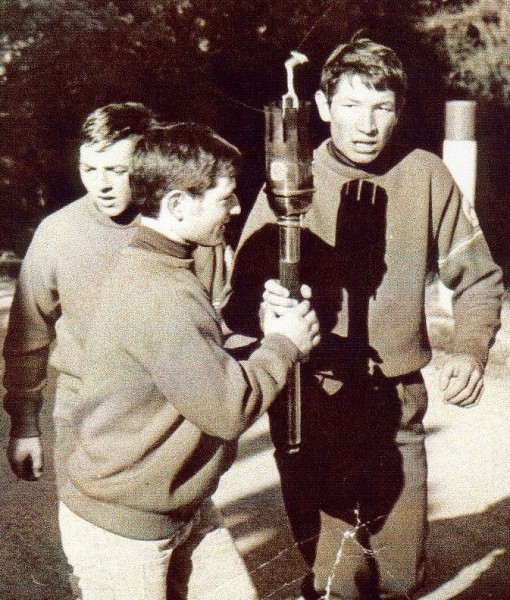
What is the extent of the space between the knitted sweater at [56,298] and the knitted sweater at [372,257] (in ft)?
1.28

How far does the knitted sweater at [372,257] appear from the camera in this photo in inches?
102

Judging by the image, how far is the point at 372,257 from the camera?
8.54 ft

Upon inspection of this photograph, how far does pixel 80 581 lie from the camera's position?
6.66 ft

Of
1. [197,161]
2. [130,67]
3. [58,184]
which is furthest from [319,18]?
[197,161]

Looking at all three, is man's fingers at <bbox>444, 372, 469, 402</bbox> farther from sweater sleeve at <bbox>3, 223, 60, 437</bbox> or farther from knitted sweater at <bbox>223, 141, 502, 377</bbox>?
sweater sleeve at <bbox>3, 223, 60, 437</bbox>

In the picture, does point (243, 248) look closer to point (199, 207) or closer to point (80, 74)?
point (199, 207)

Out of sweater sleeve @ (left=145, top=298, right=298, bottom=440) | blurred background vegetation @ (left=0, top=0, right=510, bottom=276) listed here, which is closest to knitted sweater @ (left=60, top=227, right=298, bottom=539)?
sweater sleeve @ (left=145, top=298, right=298, bottom=440)

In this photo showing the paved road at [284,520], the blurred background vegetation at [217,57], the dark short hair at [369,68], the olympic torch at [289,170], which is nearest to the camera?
the olympic torch at [289,170]

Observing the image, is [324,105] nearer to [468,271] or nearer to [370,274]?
[370,274]

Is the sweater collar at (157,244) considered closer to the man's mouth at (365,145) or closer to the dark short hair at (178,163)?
the dark short hair at (178,163)

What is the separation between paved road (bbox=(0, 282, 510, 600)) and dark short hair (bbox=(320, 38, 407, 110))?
6.02ft

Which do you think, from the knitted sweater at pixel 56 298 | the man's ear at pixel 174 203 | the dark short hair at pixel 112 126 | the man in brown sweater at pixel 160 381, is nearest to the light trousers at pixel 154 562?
the man in brown sweater at pixel 160 381

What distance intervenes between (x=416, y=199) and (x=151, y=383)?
107cm

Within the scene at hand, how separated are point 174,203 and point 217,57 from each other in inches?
186
